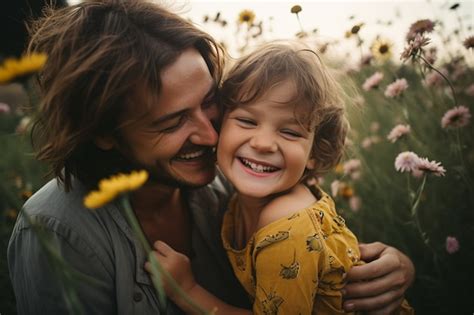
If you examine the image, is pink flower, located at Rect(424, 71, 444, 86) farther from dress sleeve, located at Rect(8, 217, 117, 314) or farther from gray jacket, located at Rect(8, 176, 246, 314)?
dress sleeve, located at Rect(8, 217, 117, 314)

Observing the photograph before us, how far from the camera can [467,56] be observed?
2.50 metres

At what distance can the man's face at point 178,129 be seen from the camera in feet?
5.12

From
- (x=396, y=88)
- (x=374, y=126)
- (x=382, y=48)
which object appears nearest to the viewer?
(x=396, y=88)

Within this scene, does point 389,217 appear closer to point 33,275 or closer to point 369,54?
point 369,54

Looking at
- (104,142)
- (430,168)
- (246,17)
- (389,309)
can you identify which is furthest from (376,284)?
(246,17)

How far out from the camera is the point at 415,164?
5.96ft

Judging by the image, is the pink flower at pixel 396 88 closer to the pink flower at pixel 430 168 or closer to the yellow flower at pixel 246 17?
the pink flower at pixel 430 168

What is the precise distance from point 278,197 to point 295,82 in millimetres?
443

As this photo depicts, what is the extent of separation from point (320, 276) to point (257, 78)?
76 centimetres

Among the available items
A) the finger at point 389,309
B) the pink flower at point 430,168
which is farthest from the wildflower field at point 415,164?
the finger at point 389,309

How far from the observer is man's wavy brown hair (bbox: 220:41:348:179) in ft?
5.14

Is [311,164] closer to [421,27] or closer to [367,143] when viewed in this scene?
[421,27]

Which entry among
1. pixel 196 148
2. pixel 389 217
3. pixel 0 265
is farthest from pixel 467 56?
pixel 0 265

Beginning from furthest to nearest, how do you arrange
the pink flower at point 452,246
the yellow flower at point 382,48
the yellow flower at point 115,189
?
the yellow flower at point 382,48 → the pink flower at point 452,246 → the yellow flower at point 115,189
